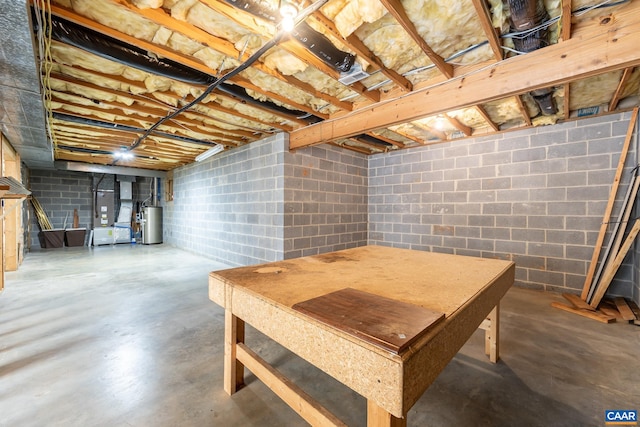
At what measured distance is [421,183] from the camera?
4.69 metres

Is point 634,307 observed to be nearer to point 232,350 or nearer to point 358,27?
point 358,27

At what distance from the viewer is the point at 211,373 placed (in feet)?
5.83

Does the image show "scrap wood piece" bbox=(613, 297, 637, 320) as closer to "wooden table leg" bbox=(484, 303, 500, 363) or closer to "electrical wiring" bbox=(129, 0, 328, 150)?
"wooden table leg" bbox=(484, 303, 500, 363)

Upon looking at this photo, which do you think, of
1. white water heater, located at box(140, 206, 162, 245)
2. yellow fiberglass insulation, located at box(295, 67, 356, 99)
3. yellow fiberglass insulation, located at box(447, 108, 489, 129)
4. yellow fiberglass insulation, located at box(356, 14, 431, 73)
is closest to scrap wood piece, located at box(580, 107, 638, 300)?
yellow fiberglass insulation, located at box(447, 108, 489, 129)

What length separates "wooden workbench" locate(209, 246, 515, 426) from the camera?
2.32ft

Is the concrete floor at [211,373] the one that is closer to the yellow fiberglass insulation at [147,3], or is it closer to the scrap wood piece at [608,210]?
the scrap wood piece at [608,210]

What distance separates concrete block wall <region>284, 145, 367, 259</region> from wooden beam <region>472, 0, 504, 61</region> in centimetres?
282

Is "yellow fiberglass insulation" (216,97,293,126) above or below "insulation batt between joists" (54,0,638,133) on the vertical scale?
below

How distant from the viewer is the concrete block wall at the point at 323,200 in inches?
163

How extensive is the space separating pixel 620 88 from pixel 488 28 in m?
2.00

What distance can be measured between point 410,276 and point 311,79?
80.9 inches

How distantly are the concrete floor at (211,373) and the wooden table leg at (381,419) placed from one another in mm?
757

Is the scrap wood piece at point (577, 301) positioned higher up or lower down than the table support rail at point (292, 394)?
lower down

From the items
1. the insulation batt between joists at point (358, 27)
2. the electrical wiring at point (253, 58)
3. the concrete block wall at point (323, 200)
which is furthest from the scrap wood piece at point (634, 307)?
the electrical wiring at point (253, 58)
